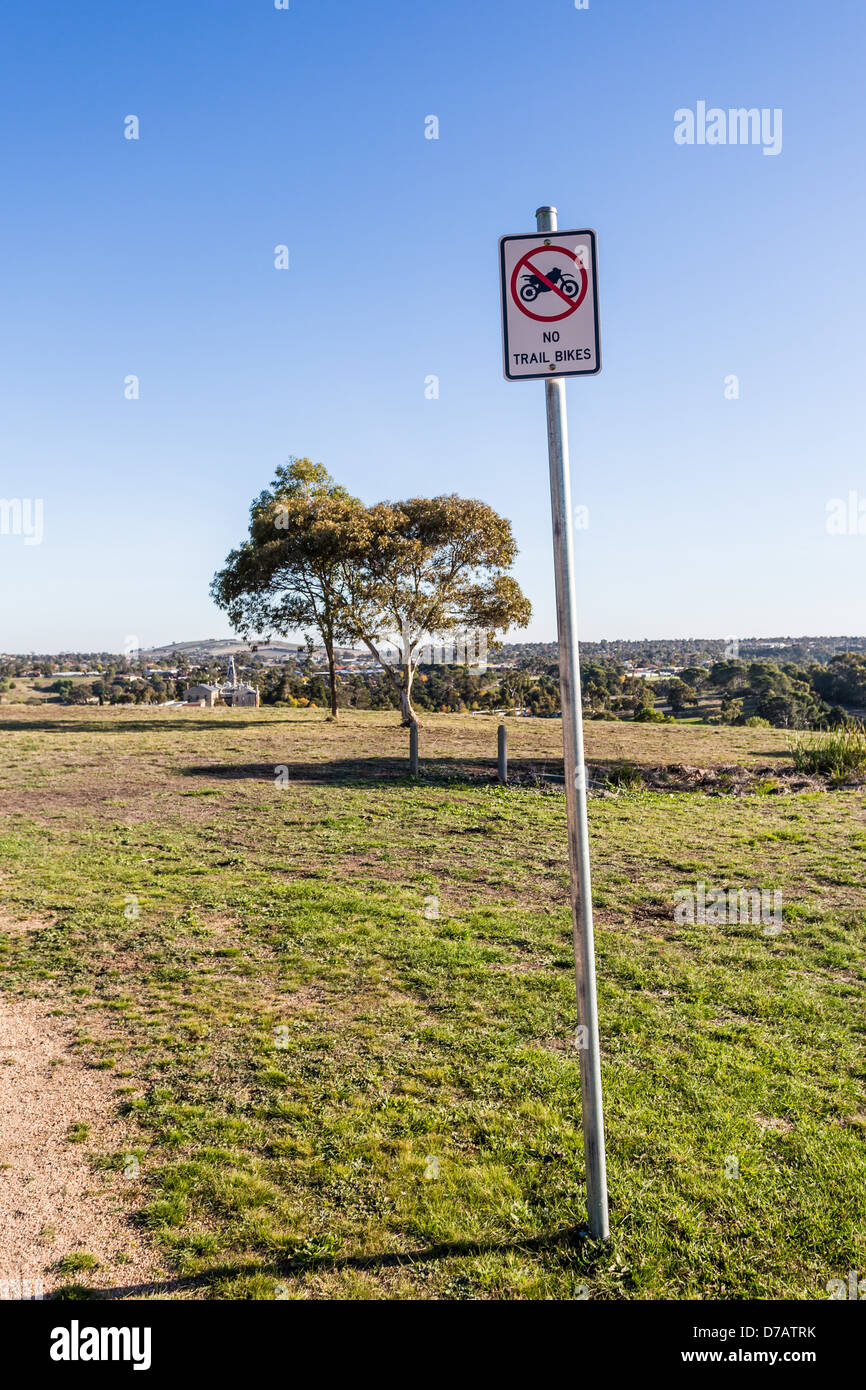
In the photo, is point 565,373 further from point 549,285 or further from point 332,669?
point 332,669

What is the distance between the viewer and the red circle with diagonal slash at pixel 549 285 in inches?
113

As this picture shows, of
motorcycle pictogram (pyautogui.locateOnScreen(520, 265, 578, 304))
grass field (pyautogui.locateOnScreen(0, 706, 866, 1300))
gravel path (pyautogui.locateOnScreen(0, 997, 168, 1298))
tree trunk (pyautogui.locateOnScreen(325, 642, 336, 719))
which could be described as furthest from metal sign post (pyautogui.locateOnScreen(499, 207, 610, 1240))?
tree trunk (pyautogui.locateOnScreen(325, 642, 336, 719))

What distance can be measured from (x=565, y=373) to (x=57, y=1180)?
4148 millimetres

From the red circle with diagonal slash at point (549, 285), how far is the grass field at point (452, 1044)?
Answer: 3.59 meters

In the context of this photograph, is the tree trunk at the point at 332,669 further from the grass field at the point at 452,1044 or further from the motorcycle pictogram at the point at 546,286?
the motorcycle pictogram at the point at 546,286

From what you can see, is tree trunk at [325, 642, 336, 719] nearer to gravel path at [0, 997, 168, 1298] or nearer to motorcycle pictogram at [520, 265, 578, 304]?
gravel path at [0, 997, 168, 1298]

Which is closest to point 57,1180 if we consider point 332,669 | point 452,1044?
point 452,1044

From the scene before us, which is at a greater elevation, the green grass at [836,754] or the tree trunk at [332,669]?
the tree trunk at [332,669]

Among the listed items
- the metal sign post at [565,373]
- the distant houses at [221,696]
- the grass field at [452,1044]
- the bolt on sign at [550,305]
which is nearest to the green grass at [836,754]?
the grass field at [452,1044]

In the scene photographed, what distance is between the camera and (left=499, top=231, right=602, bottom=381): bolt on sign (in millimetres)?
2885

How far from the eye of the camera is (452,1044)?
4855 mm

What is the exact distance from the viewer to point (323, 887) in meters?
8.27

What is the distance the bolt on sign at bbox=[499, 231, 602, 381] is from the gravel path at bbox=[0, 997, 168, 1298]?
3773mm
